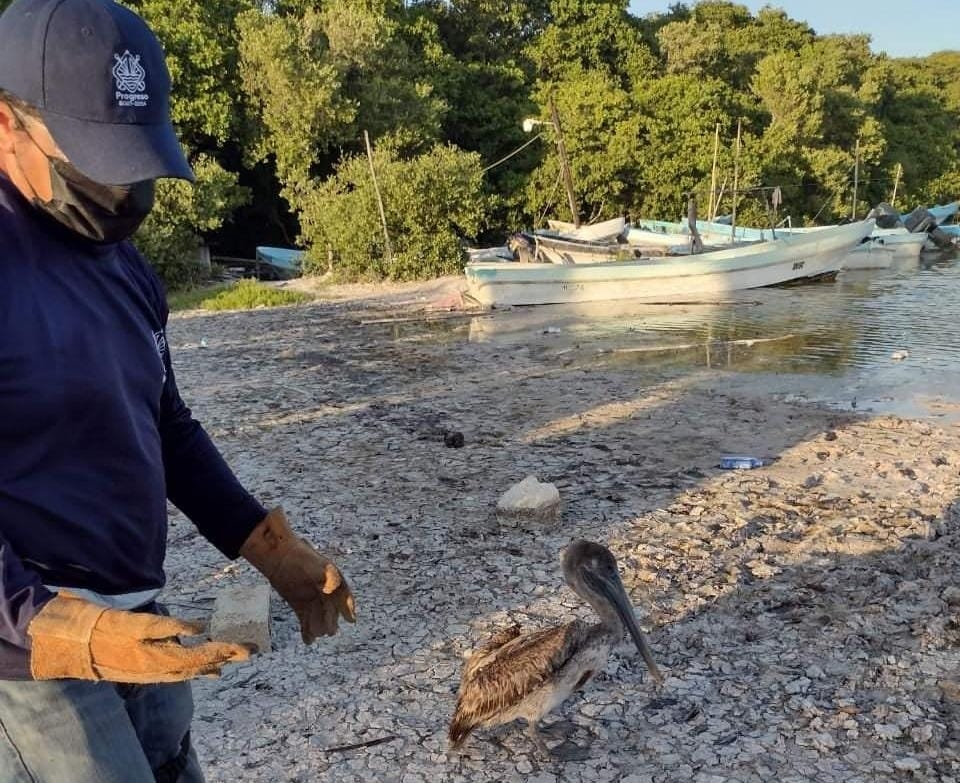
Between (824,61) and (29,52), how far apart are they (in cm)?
5468

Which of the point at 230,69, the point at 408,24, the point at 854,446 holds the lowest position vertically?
the point at 854,446

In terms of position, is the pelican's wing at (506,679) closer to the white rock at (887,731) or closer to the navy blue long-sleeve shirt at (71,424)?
the white rock at (887,731)

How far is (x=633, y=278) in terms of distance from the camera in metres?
20.6

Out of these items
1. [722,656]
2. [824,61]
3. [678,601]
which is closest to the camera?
[722,656]

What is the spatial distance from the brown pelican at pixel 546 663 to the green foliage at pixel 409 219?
22.1 metres

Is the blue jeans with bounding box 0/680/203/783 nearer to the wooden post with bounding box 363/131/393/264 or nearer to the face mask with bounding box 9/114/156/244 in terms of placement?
the face mask with bounding box 9/114/156/244

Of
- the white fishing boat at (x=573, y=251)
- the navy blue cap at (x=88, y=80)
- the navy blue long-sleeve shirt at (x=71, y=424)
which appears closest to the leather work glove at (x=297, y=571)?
the navy blue long-sleeve shirt at (x=71, y=424)

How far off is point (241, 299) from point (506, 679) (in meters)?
19.0

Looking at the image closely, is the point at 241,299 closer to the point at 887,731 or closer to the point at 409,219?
the point at 409,219

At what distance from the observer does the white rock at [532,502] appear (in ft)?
20.8

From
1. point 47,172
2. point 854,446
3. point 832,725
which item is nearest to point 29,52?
point 47,172

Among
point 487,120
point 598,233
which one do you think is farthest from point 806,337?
point 487,120

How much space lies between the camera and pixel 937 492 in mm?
6922

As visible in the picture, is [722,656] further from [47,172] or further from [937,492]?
[47,172]
